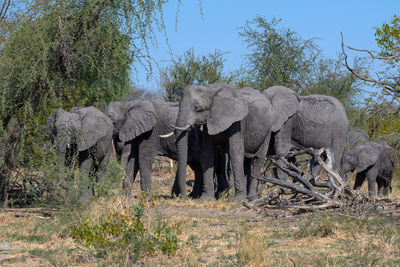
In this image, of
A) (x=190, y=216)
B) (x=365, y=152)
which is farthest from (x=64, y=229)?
(x=365, y=152)

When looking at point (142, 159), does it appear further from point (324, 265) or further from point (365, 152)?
point (324, 265)

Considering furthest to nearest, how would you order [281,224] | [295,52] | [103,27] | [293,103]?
1. [295,52]
2. [293,103]
3. [103,27]
4. [281,224]

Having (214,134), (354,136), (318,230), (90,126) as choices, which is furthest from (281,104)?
(318,230)

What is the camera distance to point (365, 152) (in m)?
16.5

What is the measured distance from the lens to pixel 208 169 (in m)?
13.6

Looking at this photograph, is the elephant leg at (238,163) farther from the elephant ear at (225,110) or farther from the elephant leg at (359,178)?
the elephant leg at (359,178)

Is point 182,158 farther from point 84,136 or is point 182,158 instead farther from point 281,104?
point 281,104

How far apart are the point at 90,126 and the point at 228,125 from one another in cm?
290

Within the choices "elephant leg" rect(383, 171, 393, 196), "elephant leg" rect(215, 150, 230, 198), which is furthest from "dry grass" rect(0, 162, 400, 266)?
"elephant leg" rect(383, 171, 393, 196)

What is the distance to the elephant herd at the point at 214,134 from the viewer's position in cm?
1350

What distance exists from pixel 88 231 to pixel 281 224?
3.37 meters

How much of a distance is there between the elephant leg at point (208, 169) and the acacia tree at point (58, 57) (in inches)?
131

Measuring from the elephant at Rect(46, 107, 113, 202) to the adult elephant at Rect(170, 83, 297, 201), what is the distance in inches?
69.4

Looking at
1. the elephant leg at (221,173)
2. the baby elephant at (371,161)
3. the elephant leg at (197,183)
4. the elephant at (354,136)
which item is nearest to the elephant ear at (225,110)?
the elephant leg at (221,173)
